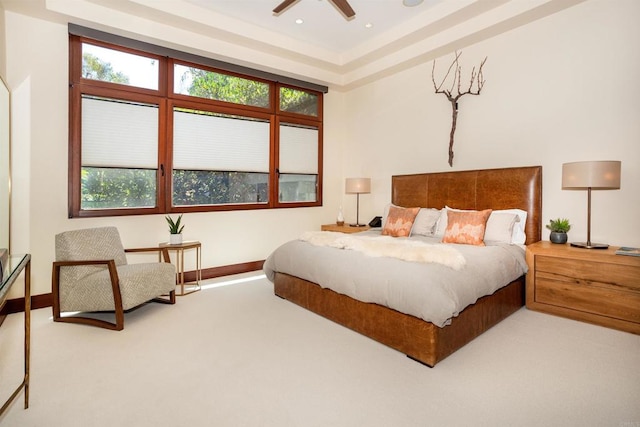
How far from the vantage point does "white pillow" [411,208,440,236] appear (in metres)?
4.12

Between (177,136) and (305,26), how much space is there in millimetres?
2262

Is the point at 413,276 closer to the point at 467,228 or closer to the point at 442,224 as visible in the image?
the point at 467,228

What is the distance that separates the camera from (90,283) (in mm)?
2879

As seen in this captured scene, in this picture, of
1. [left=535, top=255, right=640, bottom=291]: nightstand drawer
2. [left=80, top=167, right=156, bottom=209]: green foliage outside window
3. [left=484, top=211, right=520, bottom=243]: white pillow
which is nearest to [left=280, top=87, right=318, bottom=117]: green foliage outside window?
[left=80, top=167, right=156, bottom=209]: green foliage outside window

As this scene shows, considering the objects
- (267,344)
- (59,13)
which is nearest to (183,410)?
(267,344)

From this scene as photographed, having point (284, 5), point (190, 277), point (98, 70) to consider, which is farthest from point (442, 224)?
point (98, 70)

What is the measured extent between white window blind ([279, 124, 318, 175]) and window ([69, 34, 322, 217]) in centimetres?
2

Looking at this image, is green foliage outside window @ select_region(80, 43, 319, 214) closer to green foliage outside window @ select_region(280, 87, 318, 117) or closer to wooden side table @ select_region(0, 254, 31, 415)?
green foliage outside window @ select_region(280, 87, 318, 117)

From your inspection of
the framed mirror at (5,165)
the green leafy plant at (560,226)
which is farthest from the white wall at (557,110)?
the framed mirror at (5,165)

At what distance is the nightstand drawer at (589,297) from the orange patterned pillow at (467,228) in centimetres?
66

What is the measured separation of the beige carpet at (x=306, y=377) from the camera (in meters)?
1.73

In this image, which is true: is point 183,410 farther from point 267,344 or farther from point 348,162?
point 348,162

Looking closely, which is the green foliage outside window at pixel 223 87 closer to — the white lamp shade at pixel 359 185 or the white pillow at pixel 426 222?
the white lamp shade at pixel 359 185

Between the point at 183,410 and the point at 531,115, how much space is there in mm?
4341
